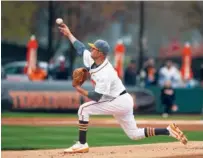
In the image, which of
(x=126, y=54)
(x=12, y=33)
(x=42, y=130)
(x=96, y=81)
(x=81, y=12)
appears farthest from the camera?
(x=126, y=54)

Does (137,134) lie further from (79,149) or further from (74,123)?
(74,123)

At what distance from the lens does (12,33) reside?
36750mm

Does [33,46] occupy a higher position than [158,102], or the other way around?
[33,46]

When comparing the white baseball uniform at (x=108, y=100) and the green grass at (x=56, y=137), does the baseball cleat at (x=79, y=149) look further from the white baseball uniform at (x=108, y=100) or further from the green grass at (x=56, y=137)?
the green grass at (x=56, y=137)

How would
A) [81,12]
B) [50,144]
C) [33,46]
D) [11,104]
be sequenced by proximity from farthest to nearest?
[81,12] → [33,46] → [11,104] → [50,144]

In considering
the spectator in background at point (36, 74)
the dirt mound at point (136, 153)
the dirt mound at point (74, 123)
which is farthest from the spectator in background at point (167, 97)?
the dirt mound at point (136, 153)

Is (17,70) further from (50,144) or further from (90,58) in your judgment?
(90,58)

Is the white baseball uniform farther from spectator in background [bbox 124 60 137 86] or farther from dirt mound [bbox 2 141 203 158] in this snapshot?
spectator in background [bbox 124 60 137 86]

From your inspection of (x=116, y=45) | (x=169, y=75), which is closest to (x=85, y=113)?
(x=169, y=75)

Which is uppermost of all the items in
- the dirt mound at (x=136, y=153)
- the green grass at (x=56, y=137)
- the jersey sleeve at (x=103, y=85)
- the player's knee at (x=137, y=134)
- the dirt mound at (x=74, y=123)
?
the jersey sleeve at (x=103, y=85)

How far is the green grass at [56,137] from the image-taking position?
48.0ft

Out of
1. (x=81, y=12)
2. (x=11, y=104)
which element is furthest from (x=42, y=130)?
(x=81, y=12)

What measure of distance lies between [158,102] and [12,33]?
11337 mm

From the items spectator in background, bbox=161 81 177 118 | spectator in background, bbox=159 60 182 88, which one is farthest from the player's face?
spectator in background, bbox=159 60 182 88
